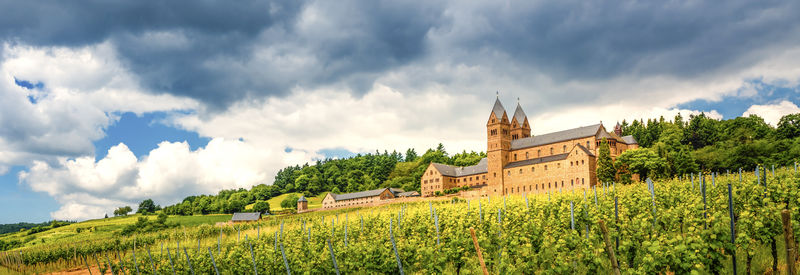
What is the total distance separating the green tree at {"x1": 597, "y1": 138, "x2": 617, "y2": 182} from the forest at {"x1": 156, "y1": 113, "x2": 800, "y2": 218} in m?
0.35

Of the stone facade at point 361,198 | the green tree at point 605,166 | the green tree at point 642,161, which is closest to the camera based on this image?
the green tree at point 642,161

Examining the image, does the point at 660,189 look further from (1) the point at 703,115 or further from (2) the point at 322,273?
(1) the point at 703,115

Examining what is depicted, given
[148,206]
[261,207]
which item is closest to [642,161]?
[261,207]

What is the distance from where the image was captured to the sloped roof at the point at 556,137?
6894 cm

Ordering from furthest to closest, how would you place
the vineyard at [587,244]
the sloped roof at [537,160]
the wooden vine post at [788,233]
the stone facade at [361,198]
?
the stone facade at [361,198] < the sloped roof at [537,160] < the vineyard at [587,244] < the wooden vine post at [788,233]

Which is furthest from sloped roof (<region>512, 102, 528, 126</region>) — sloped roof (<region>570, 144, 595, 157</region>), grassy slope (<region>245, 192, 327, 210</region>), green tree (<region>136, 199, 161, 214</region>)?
green tree (<region>136, 199, 161, 214</region>)

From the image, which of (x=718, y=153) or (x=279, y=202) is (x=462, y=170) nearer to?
(x=718, y=153)

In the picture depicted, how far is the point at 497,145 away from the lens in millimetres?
74625

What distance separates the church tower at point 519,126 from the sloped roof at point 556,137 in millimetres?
4422

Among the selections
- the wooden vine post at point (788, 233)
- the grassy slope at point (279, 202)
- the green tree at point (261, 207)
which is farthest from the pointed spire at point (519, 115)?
the wooden vine post at point (788, 233)

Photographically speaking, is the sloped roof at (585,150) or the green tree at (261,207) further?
the green tree at (261,207)

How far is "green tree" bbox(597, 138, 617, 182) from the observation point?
197 feet

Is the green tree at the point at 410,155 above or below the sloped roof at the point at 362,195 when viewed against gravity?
above

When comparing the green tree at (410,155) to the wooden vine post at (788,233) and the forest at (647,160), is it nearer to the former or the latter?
the forest at (647,160)
